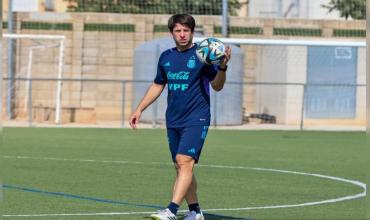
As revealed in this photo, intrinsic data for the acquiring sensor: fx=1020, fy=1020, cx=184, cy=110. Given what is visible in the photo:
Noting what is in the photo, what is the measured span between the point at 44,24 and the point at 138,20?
3276mm

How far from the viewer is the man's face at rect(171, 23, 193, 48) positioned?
964cm

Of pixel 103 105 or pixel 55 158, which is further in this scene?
pixel 103 105

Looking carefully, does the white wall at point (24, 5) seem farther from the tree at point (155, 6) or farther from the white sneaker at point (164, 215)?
the white sneaker at point (164, 215)

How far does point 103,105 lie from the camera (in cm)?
3581

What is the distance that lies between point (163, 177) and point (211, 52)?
5.70m

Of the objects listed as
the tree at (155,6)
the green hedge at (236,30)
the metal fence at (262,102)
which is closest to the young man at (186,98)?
the metal fence at (262,102)

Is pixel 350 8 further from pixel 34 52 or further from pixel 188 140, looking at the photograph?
pixel 188 140

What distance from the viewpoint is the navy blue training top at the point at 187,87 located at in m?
9.83

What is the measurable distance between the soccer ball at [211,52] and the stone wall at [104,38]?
25.1 metres

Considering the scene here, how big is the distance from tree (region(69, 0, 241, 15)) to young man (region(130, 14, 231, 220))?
80.7 feet

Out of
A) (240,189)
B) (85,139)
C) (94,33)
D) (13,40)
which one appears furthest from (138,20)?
(240,189)

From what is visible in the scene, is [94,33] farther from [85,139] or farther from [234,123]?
[85,139]

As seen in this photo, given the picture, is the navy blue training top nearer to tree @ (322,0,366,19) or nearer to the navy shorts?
the navy shorts

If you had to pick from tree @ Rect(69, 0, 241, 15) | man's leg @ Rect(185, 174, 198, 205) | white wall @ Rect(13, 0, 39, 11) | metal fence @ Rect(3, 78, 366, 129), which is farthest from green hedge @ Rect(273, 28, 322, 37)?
man's leg @ Rect(185, 174, 198, 205)
